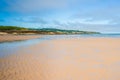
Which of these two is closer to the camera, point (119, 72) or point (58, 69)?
point (119, 72)

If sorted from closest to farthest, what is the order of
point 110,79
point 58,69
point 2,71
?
point 110,79 → point 2,71 → point 58,69

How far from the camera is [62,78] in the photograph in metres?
6.45

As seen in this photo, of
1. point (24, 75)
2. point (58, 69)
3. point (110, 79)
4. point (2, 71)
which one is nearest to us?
point (110, 79)

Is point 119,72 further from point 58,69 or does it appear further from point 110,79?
point 58,69

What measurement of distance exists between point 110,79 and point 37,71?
3160 mm

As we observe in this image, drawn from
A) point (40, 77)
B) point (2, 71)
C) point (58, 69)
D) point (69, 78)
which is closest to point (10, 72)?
point (2, 71)

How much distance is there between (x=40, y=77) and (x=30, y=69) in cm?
141

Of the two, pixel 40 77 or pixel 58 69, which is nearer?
pixel 40 77

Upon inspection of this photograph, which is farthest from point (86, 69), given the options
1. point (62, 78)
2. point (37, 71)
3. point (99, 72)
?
point (37, 71)

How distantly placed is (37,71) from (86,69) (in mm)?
2283

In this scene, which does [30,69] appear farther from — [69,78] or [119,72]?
[119,72]

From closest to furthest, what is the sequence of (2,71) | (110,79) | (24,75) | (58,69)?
(110,79)
(24,75)
(2,71)
(58,69)

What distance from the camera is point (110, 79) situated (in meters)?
6.34

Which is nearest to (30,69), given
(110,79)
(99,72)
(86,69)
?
(86,69)
